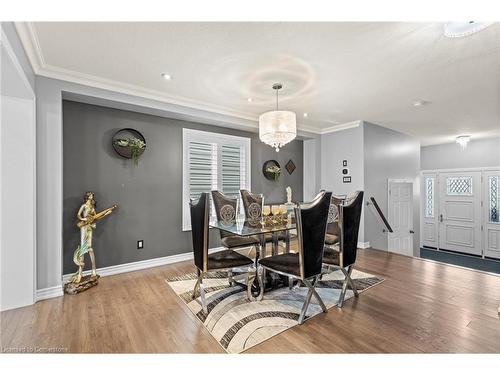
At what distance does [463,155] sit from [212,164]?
7.12m

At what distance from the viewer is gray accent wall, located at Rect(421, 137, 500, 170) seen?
610 cm

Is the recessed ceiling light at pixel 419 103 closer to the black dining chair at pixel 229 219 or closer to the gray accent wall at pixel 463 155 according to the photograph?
the black dining chair at pixel 229 219

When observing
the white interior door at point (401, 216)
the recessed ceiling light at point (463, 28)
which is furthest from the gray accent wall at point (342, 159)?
the recessed ceiling light at point (463, 28)

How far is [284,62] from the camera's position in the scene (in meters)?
2.49

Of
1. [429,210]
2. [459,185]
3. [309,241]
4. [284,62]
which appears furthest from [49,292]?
[459,185]

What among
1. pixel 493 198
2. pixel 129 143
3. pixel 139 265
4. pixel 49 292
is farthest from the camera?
pixel 493 198

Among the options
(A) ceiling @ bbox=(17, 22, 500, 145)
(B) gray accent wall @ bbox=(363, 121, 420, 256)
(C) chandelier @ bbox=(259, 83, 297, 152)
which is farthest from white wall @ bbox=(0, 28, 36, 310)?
(B) gray accent wall @ bbox=(363, 121, 420, 256)

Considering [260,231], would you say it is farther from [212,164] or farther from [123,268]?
[123,268]

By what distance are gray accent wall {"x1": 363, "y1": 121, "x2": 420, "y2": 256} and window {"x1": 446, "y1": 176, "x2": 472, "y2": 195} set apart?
178cm

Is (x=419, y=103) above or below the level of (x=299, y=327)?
above

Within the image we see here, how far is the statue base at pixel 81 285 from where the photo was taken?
2.71 metres

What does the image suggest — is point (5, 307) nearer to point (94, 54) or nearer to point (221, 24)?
point (94, 54)

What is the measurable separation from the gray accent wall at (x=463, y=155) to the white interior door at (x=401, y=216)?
2.07m
